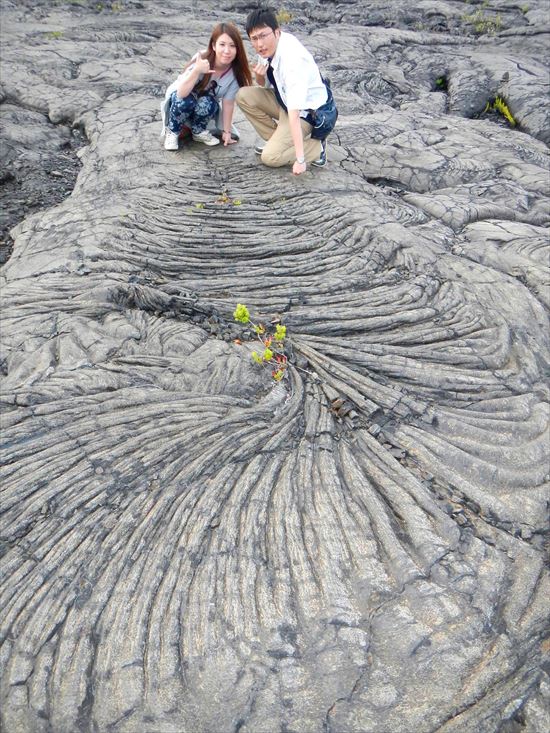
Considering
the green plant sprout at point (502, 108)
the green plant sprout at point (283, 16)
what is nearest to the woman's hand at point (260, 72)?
the green plant sprout at point (502, 108)

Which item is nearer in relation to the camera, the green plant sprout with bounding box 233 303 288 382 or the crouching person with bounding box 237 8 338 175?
the green plant sprout with bounding box 233 303 288 382

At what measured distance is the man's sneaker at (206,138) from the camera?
26.9 feet

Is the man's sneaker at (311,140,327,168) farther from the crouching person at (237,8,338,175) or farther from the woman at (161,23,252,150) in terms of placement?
the woman at (161,23,252,150)

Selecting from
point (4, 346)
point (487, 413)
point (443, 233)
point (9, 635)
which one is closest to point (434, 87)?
point (443, 233)

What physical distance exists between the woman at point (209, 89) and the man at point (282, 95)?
24 centimetres

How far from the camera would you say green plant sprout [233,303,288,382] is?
479cm

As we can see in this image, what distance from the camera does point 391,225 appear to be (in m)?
6.80

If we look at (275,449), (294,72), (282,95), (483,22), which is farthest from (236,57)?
(483,22)

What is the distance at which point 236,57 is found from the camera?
7332mm

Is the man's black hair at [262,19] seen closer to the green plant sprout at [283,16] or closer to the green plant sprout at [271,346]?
the green plant sprout at [271,346]

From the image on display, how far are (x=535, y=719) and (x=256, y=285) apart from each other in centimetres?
421

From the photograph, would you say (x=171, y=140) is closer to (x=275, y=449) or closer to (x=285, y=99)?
(x=285, y=99)

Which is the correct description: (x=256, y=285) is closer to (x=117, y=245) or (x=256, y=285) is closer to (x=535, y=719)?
(x=117, y=245)

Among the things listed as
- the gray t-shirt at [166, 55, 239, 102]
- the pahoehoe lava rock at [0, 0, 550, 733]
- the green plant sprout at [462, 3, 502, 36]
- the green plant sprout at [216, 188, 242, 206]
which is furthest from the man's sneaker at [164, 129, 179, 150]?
the green plant sprout at [462, 3, 502, 36]
